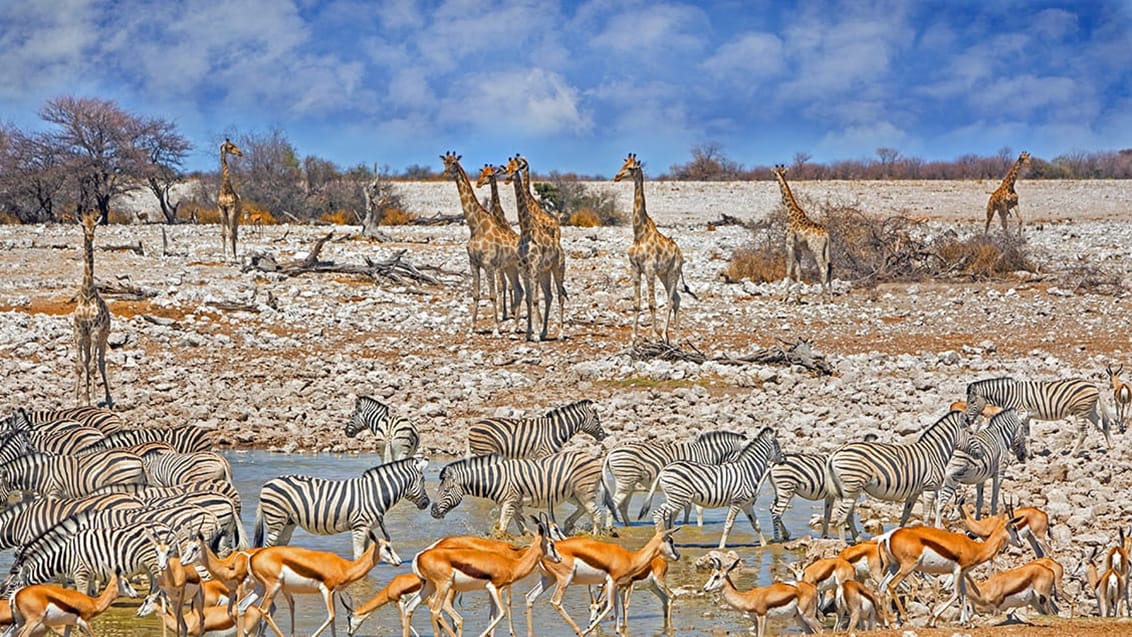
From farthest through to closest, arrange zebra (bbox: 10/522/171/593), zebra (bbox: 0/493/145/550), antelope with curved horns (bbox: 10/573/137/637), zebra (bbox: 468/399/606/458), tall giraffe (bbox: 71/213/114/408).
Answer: tall giraffe (bbox: 71/213/114/408) < zebra (bbox: 468/399/606/458) < zebra (bbox: 0/493/145/550) < zebra (bbox: 10/522/171/593) < antelope with curved horns (bbox: 10/573/137/637)

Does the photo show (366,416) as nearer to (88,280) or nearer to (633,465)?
(633,465)

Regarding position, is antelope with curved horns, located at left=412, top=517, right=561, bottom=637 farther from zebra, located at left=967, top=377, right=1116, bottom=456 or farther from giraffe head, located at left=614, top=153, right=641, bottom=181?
giraffe head, located at left=614, top=153, right=641, bottom=181

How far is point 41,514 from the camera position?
8789 millimetres

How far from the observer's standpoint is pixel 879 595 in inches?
288

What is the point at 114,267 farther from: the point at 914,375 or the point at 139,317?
the point at 914,375

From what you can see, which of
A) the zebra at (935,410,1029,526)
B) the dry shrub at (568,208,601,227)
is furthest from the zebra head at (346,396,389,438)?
the dry shrub at (568,208,601,227)

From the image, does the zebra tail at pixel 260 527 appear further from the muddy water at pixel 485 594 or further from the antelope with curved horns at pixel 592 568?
the antelope with curved horns at pixel 592 568

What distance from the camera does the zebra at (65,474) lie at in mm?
9875

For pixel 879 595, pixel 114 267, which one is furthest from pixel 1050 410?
pixel 114 267

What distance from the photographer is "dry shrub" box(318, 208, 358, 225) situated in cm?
3852

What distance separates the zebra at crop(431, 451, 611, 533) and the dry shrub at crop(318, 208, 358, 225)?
2872cm

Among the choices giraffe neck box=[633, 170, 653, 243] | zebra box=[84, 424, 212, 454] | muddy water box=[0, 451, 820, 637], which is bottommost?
muddy water box=[0, 451, 820, 637]

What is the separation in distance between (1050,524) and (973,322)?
10.3 meters

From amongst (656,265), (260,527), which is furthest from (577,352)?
(260,527)
